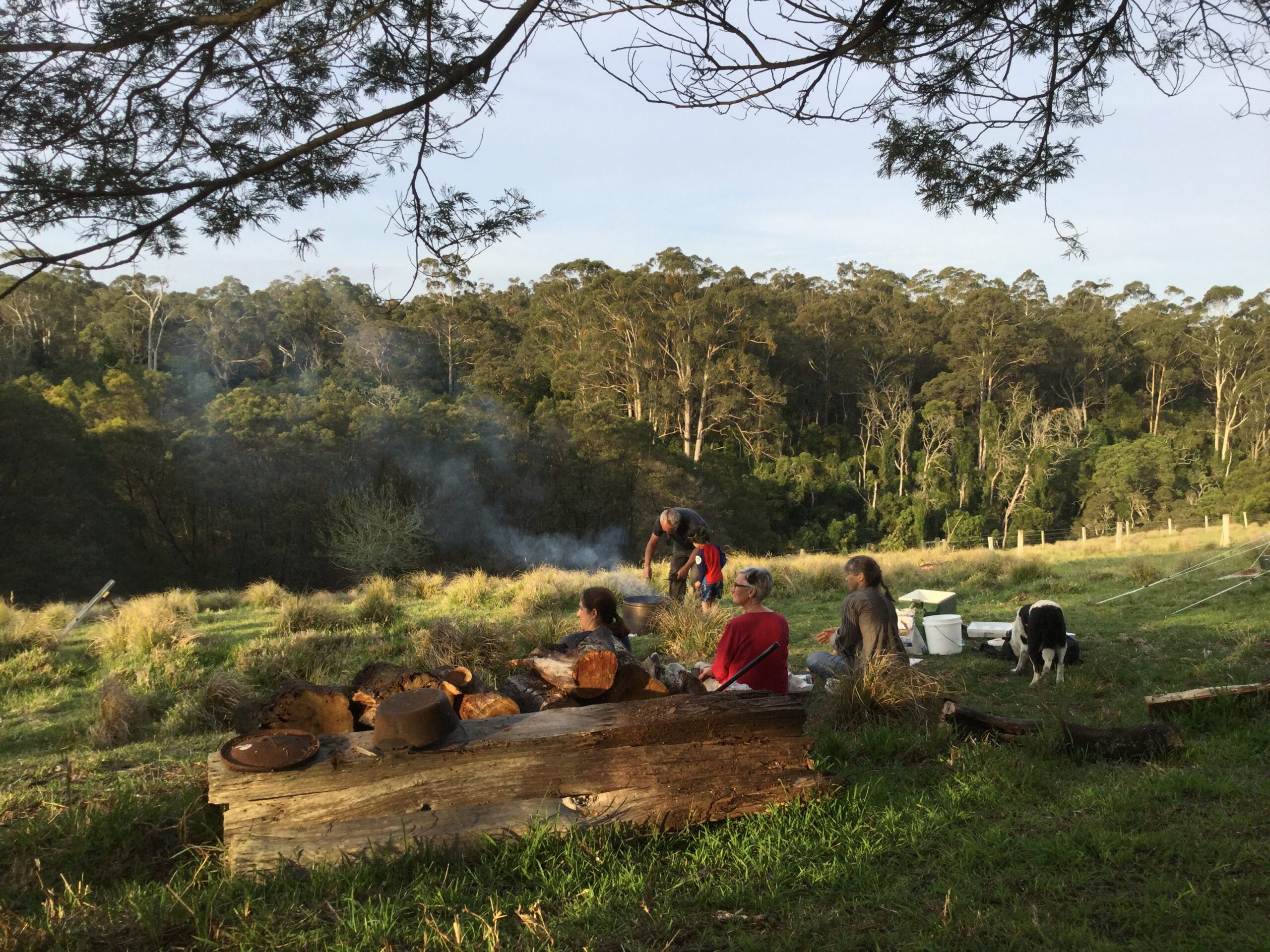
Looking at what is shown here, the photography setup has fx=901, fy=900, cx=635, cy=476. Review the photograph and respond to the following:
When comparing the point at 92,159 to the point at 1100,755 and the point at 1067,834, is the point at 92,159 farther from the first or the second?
the point at 1100,755

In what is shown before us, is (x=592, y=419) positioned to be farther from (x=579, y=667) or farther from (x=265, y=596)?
(x=579, y=667)

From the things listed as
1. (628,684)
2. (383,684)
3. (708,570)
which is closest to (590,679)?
(628,684)

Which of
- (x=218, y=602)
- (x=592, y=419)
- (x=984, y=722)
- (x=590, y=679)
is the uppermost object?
(x=592, y=419)

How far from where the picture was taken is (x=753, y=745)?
3891 millimetres

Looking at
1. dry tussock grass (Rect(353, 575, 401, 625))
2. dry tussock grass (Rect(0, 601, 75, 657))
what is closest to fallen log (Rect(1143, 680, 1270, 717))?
dry tussock grass (Rect(353, 575, 401, 625))

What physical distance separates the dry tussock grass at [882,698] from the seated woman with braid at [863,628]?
173mm

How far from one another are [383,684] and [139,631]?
5788mm

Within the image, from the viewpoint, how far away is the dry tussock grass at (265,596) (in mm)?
12938

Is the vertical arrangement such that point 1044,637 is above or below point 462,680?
below

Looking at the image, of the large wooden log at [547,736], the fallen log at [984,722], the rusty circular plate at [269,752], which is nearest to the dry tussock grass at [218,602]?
the rusty circular plate at [269,752]

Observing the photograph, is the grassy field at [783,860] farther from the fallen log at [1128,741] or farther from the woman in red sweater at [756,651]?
the woman in red sweater at [756,651]

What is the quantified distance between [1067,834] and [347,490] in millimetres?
30571

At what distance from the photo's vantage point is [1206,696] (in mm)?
5031

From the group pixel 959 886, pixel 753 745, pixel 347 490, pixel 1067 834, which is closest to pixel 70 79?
pixel 753 745
